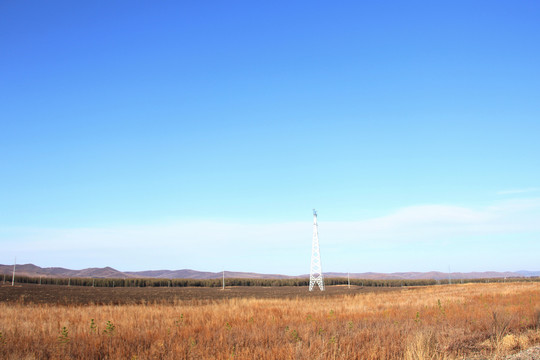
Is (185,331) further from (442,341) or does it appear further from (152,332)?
(442,341)

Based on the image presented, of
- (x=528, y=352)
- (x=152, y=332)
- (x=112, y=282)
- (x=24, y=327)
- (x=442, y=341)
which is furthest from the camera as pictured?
(x=112, y=282)

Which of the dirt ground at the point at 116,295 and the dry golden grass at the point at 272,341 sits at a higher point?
the dry golden grass at the point at 272,341

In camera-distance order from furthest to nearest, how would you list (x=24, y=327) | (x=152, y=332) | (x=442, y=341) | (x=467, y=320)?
(x=467, y=320) → (x=24, y=327) → (x=152, y=332) → (x=442, y=341)

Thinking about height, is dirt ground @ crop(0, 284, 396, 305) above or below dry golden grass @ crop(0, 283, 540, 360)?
below

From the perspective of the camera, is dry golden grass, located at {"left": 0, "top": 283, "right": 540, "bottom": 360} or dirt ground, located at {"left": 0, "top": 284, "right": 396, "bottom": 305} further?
dirt ground, located at {"left": 0, "top": 284, "right": 396, "bottom": 305}

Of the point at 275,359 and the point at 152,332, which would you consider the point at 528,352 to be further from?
the point at 152,332

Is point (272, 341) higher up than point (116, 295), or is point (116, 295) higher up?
point (272, 341)

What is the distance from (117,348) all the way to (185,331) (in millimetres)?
2685

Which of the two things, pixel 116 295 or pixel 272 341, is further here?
pixel 116 295

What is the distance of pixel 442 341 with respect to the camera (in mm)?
10492

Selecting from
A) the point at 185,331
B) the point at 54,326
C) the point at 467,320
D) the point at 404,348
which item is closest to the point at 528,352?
the point at 404,348

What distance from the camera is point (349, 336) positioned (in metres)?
10.7

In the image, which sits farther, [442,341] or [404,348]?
[442,341]

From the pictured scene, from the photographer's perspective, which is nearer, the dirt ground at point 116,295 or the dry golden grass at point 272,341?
the dry golden grass at point 272,341
